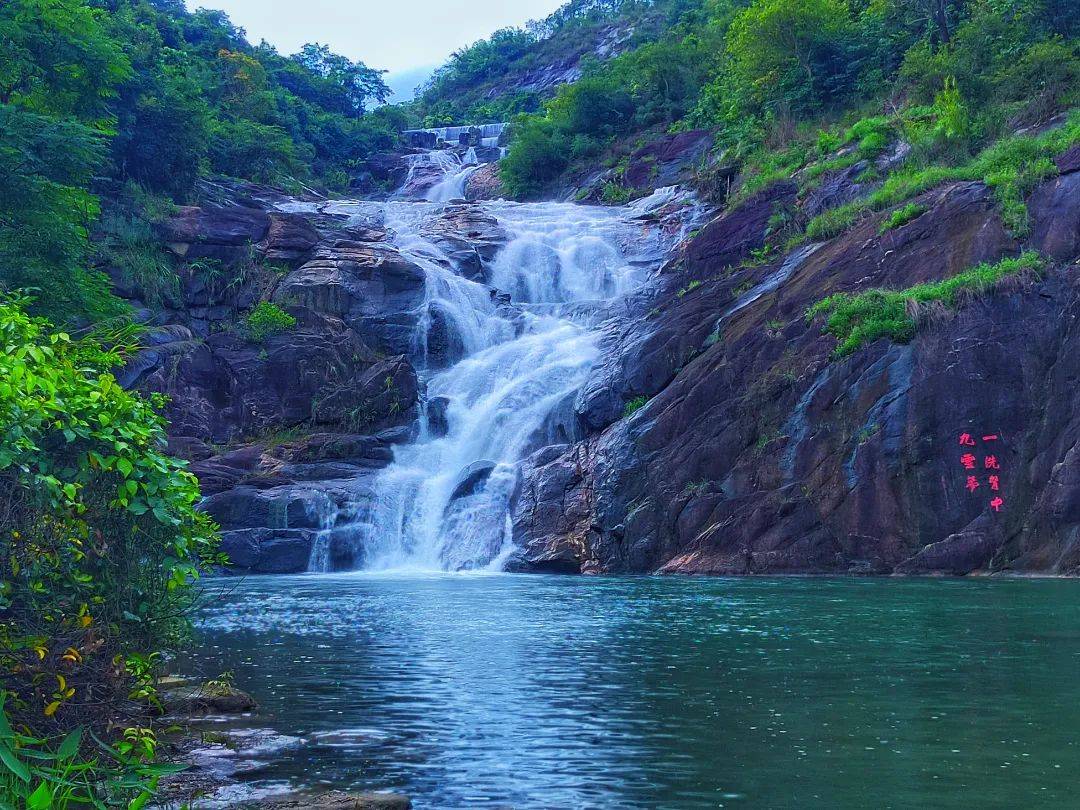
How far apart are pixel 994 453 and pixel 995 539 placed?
1.96 m

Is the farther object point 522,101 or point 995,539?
point 522,101

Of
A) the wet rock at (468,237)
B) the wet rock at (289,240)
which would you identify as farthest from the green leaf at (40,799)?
the wet rock at (289,240)

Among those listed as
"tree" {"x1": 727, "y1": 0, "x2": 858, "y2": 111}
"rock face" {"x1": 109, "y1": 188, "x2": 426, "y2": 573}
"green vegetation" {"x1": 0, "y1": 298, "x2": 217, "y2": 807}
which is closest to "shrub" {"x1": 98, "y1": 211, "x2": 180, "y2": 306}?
"rock face" {"x1": 109, "y1": 188, "x2": 426, "y2": 573}

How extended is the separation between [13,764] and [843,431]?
887 inches

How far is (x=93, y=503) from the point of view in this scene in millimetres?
6984

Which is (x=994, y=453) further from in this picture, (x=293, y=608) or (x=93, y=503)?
(x=93, y=503)

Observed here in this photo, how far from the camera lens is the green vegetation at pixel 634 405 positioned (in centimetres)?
3155

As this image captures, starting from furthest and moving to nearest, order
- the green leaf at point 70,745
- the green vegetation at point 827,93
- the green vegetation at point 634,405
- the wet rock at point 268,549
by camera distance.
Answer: the green vegetation at point 827,93, the wet rock at point 268,549, the green vegetation at point 634,405, the green leaf at point 70,745

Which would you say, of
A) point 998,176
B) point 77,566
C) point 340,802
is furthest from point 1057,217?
point 77,566

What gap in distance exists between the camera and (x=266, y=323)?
41688 mm

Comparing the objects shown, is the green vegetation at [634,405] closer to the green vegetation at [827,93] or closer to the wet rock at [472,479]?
the wet rock at [472,479]

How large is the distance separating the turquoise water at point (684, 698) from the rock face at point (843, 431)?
390 centimetres

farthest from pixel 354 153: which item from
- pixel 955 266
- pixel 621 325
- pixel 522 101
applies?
pixel 955 266

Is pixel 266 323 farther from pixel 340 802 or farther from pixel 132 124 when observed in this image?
pixel 340 802
